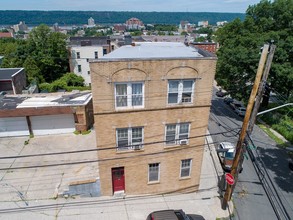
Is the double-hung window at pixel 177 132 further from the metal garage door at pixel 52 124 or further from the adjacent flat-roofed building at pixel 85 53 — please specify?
the adjacent flat-roofed building at pixel 85 53

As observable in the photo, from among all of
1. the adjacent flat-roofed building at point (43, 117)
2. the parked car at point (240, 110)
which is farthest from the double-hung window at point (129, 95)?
the parked car at point (240, 110)

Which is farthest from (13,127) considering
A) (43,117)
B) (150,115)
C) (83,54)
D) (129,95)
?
(83,54)

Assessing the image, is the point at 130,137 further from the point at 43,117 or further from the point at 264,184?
the point at 43,117

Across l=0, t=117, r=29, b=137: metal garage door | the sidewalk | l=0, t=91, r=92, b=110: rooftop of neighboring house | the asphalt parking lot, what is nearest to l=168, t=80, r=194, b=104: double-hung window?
the sidewalk

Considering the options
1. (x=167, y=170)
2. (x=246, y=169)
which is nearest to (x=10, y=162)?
(x=167, y=170)

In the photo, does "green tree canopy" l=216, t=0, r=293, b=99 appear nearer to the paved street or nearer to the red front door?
the paved street
